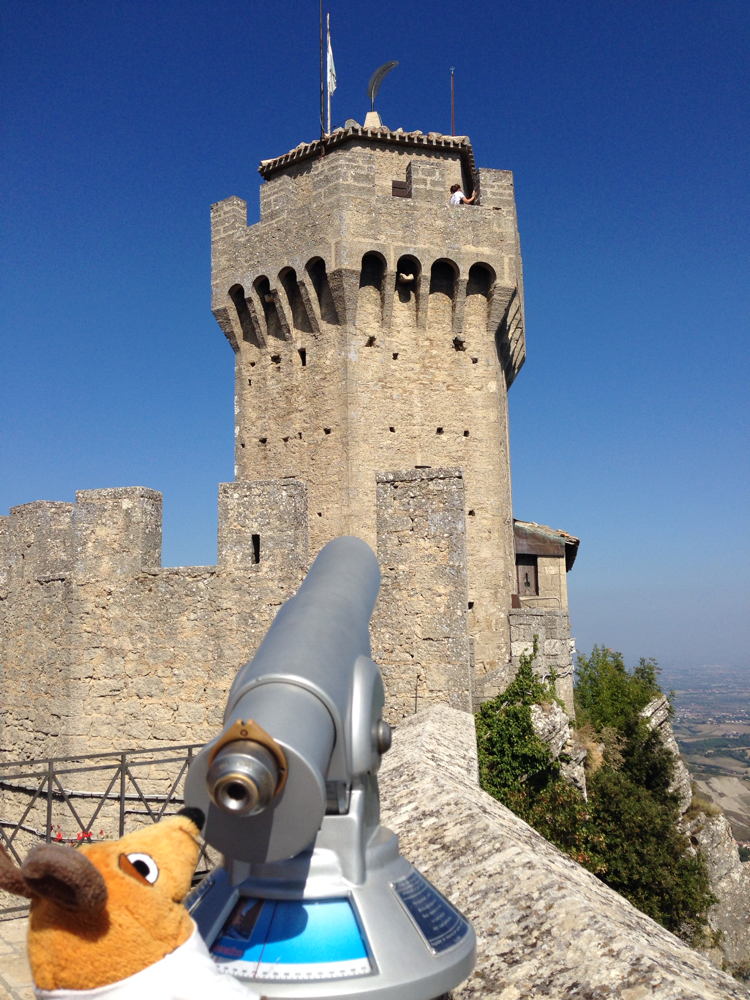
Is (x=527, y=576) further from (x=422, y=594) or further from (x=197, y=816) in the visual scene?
(x=197, y=816)

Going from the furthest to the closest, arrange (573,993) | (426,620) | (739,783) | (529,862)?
1. (739,783)
2. (426,620)
3. (529,862)
4. (573,993)

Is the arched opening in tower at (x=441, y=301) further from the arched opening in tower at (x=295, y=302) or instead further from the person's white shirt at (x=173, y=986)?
the person's white shirt at (x=173, y=986)

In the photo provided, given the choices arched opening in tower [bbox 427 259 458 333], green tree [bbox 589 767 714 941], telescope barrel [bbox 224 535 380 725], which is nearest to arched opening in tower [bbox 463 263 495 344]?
arched opening in tower [bbox 427 259 458 333]

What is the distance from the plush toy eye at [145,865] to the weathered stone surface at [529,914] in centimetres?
150

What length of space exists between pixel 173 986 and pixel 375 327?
15.3 m

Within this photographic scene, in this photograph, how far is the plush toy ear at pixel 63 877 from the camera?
5.06ft

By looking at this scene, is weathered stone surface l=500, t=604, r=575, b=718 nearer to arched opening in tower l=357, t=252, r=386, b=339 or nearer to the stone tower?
the stone tower

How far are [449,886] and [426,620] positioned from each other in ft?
12.1

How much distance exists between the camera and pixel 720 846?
→ 55.5 ft

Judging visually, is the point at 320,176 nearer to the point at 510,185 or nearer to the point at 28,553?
the point at 510,185

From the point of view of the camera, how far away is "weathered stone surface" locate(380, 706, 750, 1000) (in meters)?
2.53

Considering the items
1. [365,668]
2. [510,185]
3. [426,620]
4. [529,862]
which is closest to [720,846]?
[426,620]

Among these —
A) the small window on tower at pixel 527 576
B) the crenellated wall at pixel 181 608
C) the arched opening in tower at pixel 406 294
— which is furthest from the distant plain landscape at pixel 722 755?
the crenellated wall at pixel 181 608

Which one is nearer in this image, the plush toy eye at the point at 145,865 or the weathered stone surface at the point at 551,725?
the plush toy eye at the point at 145,865
